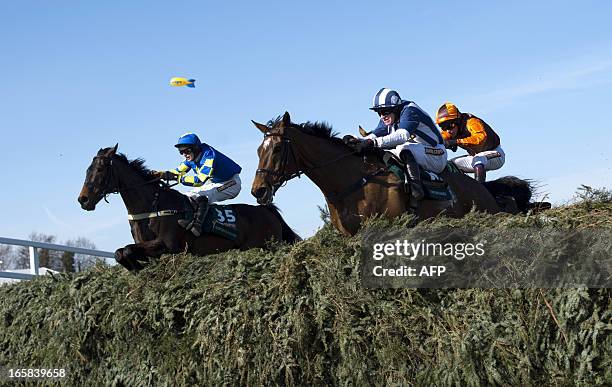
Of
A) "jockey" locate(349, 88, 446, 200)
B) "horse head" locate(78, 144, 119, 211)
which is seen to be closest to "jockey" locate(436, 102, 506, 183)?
"jockey" locate(349, 88, 446, 200)

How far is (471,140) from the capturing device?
1144 centimetres

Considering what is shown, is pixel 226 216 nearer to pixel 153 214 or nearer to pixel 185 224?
pixel 185 224

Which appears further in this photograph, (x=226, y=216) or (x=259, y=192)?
(x=226, y=216)

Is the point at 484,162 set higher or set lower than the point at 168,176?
lower

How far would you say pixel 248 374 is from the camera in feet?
23.8

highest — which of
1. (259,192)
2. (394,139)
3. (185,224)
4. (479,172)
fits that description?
(394,139)

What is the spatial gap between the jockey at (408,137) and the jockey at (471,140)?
1.38 metres

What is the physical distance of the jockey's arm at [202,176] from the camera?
1258 centimetres

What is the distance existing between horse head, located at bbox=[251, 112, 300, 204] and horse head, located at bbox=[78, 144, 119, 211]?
11.3ft

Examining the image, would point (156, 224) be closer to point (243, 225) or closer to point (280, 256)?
point (243, 225)

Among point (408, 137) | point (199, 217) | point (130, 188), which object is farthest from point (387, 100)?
point (130, 188)

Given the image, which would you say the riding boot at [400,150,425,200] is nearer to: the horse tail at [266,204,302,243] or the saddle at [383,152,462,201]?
the saddle at [383,152,462,201]

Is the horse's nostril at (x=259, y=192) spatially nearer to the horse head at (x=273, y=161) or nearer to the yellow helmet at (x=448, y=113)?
the horse head at (x=273, y=161)

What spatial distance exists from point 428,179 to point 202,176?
411cm
